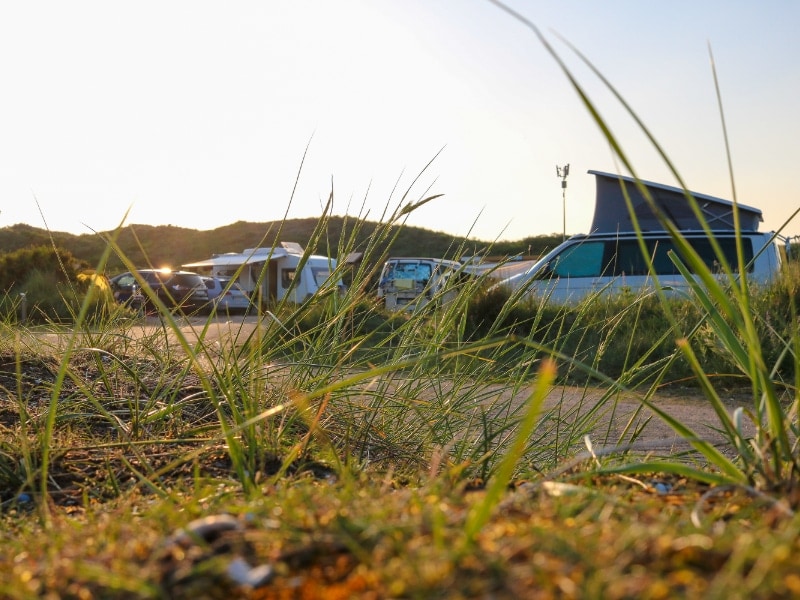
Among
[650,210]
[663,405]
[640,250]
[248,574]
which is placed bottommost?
[663,405]

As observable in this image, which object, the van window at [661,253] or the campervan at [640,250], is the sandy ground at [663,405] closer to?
the campervan at [640,250]

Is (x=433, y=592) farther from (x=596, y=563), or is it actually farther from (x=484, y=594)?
(x=596, y=563)

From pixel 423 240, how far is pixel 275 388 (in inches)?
2161

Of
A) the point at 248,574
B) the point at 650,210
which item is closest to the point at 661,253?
the point at 650,210

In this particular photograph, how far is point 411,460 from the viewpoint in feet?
7.52

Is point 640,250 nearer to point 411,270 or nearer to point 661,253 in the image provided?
point 661,253

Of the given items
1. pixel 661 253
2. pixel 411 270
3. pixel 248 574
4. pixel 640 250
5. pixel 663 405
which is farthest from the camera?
pixel 411 270

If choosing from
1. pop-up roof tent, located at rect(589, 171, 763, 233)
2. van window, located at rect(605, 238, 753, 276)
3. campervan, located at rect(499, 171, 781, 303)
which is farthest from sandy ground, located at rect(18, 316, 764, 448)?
pop-up roof tent, located at rect(589, 171, 763, 233)

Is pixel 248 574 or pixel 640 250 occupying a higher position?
pixel 640 250

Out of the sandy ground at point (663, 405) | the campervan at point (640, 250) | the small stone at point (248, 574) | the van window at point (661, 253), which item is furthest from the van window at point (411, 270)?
the small stone at point (248, 574)

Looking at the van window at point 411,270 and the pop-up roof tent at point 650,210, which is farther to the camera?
the van window at point 411,270

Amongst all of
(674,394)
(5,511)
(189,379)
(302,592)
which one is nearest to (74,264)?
(674,394)

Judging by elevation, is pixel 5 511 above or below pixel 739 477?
below

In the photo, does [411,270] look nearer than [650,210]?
No
